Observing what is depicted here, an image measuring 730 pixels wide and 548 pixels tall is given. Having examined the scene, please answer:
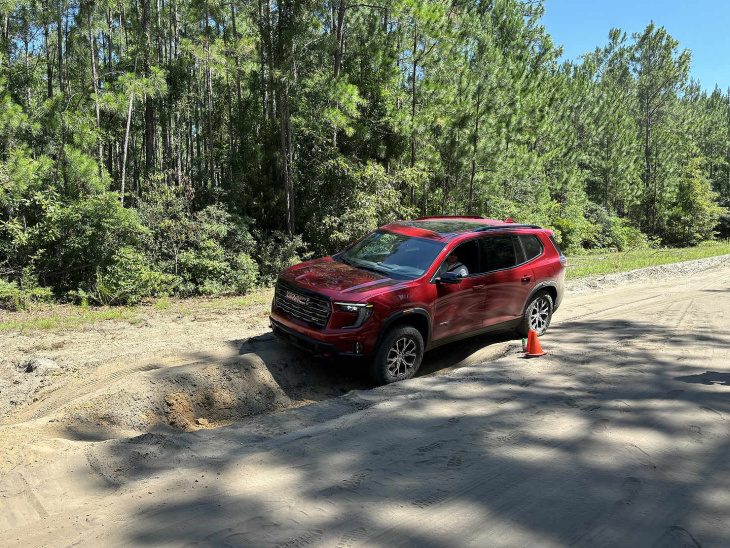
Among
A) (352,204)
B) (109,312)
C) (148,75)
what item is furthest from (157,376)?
(148,75)

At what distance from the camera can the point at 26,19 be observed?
77.7 feet

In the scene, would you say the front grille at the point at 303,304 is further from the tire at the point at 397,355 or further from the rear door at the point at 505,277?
the rear door at the point at 505,277

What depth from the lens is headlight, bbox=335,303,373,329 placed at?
19.0 feet

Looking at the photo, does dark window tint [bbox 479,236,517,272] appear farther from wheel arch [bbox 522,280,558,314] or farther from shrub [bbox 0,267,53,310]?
shrub [bbox 0,267,53,310]

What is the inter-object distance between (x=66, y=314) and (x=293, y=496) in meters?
Answer: 8.94

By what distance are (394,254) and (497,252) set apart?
1595 mm

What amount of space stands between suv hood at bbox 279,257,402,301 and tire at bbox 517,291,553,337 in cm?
284

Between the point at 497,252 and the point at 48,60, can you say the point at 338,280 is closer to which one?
the point at 497,252

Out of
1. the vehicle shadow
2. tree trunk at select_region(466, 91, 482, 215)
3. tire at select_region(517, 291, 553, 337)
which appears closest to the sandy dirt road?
the vehicle shadow

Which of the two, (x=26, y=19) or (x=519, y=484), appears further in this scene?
(x=26, y=19)

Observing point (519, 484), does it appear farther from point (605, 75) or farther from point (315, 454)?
point (605, 75)

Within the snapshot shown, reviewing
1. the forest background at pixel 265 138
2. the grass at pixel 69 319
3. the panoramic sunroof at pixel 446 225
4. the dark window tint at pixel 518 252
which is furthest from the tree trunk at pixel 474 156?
the grass at pixel 69 319

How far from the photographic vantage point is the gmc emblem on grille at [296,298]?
243 inches

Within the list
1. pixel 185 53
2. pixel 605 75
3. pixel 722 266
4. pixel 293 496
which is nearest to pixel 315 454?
pixel 293 496
